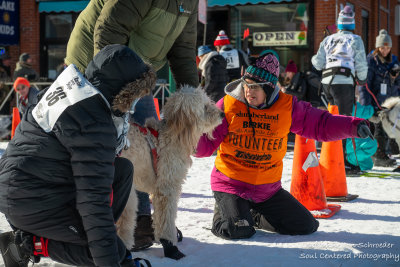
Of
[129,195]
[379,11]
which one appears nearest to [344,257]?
[129,195]

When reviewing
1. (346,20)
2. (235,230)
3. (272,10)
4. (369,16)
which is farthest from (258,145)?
(369,16)

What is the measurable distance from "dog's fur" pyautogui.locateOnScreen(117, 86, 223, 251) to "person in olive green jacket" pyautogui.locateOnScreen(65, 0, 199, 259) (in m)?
0.21

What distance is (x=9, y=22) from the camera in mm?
13516

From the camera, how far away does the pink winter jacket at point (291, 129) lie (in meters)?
3.55

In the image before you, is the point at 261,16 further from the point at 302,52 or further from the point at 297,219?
the point at 297,219

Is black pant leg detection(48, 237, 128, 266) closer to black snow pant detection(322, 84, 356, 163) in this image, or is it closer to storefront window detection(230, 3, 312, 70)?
black snow pant detection(322, 84, 356, 163)

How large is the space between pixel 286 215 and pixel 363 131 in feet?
2.95

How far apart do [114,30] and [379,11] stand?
1373cm

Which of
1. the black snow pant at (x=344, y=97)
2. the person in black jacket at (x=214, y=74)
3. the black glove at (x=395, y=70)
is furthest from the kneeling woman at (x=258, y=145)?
the black glove at (x=395, y=70)

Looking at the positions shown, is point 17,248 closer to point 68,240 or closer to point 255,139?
point 68,240

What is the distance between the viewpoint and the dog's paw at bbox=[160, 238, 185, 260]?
3.05 m

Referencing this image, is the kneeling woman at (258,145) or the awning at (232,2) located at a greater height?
the awning at (232,2)

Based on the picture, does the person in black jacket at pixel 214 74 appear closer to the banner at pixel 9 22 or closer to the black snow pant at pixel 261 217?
the black snow pant at pixel 261 217

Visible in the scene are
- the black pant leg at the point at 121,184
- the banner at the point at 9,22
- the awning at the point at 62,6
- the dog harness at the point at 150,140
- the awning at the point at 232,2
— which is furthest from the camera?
the banner at the point at 9,22
